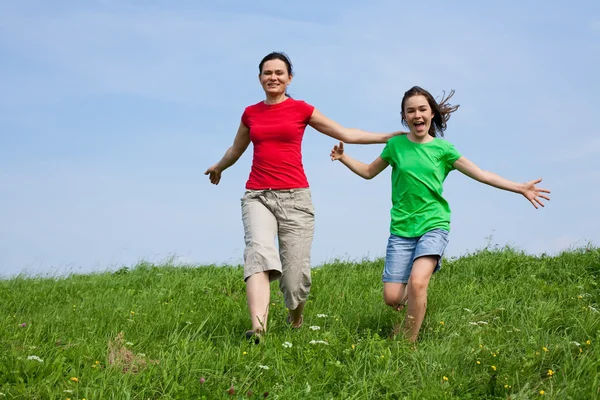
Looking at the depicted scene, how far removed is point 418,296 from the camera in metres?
5.83

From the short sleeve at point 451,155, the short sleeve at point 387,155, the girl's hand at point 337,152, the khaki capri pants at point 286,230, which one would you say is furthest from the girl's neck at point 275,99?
the short sleeve at point 451,155

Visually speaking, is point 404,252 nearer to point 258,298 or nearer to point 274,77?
point 258,298

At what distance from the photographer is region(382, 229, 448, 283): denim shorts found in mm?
5941

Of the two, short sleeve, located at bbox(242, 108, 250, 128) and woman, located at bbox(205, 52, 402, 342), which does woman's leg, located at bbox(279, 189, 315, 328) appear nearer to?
woman, located at bbox(205, 52, 402, 342)

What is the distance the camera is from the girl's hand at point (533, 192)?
20.6ft

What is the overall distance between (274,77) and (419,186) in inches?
64.3

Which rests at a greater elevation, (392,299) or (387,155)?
(387,155)

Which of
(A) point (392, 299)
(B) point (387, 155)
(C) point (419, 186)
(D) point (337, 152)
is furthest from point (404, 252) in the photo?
(D) point (337, 152)

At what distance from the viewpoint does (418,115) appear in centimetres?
616

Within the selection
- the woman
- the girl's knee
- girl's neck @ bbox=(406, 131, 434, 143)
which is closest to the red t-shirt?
the woman

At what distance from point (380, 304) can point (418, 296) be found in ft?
3.59

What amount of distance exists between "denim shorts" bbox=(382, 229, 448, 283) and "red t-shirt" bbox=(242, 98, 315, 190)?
0.99 metres

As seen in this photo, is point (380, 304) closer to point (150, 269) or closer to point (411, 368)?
point (411, 368)

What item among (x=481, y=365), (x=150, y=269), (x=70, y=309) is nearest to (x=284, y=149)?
(x=481, y=365)
